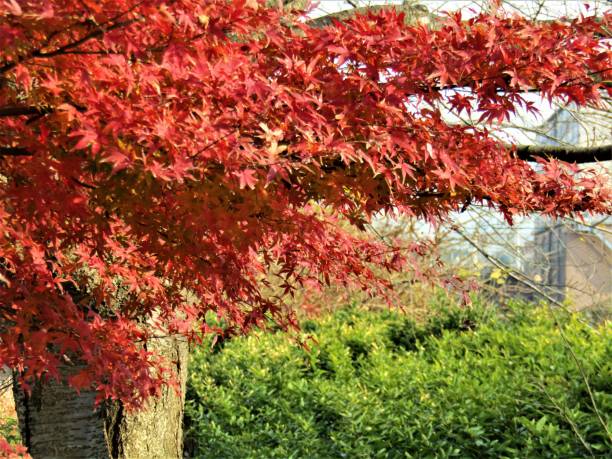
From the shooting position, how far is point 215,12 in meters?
2.13

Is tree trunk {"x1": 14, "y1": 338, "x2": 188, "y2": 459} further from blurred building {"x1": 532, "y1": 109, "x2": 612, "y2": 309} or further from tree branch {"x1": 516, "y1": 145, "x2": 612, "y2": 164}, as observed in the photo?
blurred building {"x1": 532, "y1": 109, "x2": 612, "y2": 309}

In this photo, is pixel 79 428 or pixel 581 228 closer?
pixel 79 428

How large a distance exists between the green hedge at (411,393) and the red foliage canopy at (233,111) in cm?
251

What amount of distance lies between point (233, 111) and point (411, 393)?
4.19m

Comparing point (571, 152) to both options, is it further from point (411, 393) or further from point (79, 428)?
point (79, 428)

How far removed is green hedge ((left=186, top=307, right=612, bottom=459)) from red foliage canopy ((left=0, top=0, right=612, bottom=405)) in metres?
2.51

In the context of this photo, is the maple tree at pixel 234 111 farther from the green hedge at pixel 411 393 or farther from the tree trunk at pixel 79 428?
the green hedge at pixel 411 393

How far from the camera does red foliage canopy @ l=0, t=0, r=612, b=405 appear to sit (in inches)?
81.5

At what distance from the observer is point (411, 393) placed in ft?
19.3

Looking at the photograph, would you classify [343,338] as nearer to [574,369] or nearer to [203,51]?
[574,369]

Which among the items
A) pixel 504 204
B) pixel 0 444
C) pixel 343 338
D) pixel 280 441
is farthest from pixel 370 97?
pixel 343 338

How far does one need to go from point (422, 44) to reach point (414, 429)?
143 inches

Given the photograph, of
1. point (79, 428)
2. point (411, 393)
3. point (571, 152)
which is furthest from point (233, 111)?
point (411, 393)

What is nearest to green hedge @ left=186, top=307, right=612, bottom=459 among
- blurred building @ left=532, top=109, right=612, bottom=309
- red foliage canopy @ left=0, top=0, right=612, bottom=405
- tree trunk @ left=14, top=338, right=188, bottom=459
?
blurred building @ left=532, top=109, right=612, bottom=309
